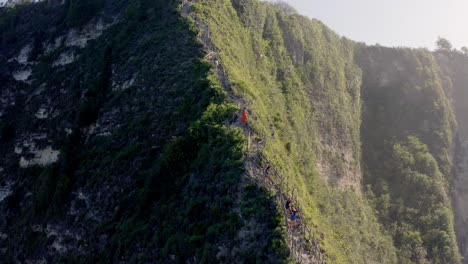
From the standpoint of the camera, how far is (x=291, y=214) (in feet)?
78.5

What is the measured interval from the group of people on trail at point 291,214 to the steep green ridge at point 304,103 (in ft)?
14.7

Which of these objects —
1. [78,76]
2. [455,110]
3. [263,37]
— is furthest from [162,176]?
[455,110]

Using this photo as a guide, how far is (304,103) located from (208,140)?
30.6 m

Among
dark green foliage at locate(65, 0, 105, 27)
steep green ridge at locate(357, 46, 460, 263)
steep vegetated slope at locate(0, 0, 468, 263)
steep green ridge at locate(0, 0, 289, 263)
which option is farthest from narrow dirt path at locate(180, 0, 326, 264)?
dark green foliage at locate(65, 0, 105, 27)

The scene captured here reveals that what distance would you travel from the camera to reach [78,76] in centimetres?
4900

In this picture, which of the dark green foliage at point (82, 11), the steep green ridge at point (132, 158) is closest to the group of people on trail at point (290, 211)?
the steep green ridge at point (132, 158)

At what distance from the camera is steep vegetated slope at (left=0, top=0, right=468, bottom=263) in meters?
26.8

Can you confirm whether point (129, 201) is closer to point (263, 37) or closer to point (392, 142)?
point (263, 37)

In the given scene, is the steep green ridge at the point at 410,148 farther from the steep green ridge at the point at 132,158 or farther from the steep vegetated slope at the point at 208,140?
the steep green ridge at the point at 132,158

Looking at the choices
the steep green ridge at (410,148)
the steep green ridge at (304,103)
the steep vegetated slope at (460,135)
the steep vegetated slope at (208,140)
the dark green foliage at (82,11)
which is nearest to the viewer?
the steep vegetated slope at (208,140)

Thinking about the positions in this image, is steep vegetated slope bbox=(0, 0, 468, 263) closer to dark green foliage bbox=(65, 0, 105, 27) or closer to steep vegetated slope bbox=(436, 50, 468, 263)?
dark green foliage bbox=(65, 0, 105, 27)

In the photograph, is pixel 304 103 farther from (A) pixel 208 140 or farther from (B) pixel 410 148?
(A) pixel 208 140

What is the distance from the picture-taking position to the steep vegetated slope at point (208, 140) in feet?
88.0

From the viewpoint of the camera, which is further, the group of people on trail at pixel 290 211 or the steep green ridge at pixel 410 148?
the steep green ridge at pixel 410 148
